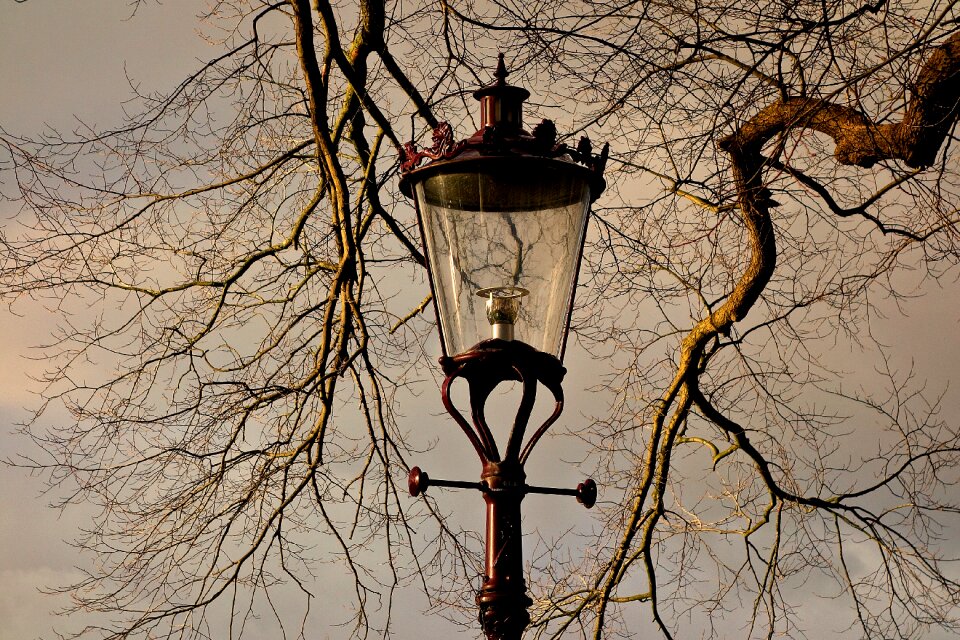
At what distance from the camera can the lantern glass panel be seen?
4.56 meters

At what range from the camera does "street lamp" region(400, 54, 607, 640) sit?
4469 mm

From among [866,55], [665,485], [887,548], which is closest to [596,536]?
[665,485]

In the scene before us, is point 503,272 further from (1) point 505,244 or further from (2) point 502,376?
(2) point 502,376

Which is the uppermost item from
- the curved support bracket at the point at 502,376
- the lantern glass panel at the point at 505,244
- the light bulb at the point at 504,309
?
the lantern glass panel at the point at 505,244

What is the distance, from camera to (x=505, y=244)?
4574 mm

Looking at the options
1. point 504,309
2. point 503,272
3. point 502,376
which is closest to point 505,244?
point 503,272

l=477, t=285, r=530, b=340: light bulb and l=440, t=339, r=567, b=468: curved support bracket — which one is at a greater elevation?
l=477, t=285, r=530, b=340: light bulb

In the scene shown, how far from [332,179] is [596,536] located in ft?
10.2

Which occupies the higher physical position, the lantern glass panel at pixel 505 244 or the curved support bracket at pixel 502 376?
the lantern glass panel at pixel 505 244

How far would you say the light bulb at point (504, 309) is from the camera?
4.54 metres

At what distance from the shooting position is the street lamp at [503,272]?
4469 mm

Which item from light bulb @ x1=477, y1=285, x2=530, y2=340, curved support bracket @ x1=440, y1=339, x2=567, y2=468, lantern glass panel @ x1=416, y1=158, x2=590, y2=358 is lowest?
curved support bracket @ x1=440, y1=339, x2=567, y2=468

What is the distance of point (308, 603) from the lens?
734 centimetres

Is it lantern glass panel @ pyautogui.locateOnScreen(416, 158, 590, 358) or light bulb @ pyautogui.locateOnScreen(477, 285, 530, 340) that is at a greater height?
lantern glass panel @ pyautogui.locateOnScreen(416, 158, 590, 358)
